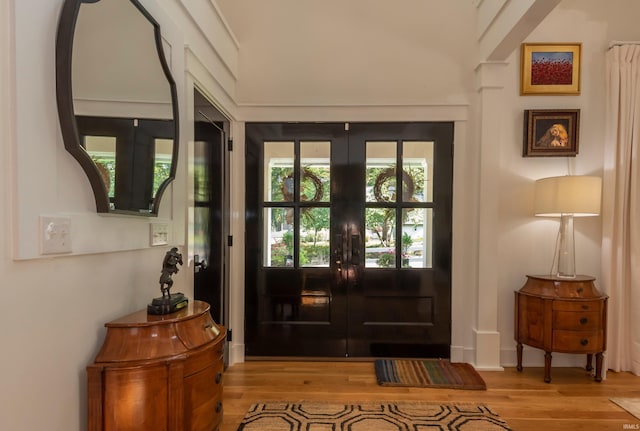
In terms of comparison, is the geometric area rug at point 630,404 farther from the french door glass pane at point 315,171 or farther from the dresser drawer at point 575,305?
the french door glass pane at point 315,171

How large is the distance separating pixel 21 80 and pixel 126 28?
23.6 inches

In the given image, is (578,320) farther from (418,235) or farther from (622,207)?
→ (418,235)

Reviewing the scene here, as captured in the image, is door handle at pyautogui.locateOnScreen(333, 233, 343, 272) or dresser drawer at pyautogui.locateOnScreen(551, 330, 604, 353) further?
door handle at pyautogui.locateOnScreen(333, 233, 343, 272)

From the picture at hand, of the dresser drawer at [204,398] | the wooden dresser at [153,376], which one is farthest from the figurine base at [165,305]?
the dresser drawer at [204,398]

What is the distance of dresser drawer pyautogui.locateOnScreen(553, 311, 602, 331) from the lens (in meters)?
2.67

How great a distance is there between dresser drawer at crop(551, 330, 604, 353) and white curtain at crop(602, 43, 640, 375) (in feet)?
1.49

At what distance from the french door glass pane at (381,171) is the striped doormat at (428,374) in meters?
1.43

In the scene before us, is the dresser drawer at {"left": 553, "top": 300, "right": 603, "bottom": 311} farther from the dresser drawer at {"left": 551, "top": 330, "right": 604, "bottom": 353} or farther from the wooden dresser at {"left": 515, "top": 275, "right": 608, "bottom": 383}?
the dresser drawer at {"left": 551, "top": 330, "right": 604, "bottom": 353}

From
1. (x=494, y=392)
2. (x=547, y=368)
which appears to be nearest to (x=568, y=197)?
(x=547, y=368)

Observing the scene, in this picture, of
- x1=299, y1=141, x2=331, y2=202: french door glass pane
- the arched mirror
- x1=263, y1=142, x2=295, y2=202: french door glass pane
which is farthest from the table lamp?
the arched mirror

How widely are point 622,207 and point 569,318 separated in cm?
106

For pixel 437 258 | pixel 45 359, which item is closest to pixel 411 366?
pixel 437 258

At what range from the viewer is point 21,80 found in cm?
104

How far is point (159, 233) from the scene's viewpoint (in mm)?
1784
